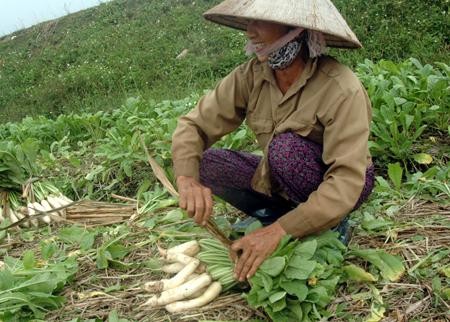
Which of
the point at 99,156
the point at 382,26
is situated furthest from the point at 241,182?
the point at 382,26

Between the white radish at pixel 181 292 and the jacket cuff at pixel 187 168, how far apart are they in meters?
0.42

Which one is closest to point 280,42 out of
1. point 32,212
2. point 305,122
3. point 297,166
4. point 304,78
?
point 304,78

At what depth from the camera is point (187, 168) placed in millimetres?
2537

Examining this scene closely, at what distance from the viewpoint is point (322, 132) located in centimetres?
237

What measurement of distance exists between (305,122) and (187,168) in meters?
0.52

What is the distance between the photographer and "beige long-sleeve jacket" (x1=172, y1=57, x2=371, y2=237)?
7.06 ft

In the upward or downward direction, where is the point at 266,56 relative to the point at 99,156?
upward

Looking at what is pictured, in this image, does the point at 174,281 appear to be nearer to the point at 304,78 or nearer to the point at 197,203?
the point at 197,203

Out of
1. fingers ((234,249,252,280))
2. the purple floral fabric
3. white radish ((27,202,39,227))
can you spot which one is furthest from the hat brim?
white radish ((27,202,39,227))

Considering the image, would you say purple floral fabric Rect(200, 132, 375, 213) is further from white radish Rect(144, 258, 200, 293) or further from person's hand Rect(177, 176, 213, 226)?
white radish Rect(144, 258, 200, 293)

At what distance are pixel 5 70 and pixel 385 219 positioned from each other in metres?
10.3

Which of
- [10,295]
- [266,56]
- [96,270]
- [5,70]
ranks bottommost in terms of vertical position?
[5,70]

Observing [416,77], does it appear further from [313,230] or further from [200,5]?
[200,5]

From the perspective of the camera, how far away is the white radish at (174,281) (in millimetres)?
2348
